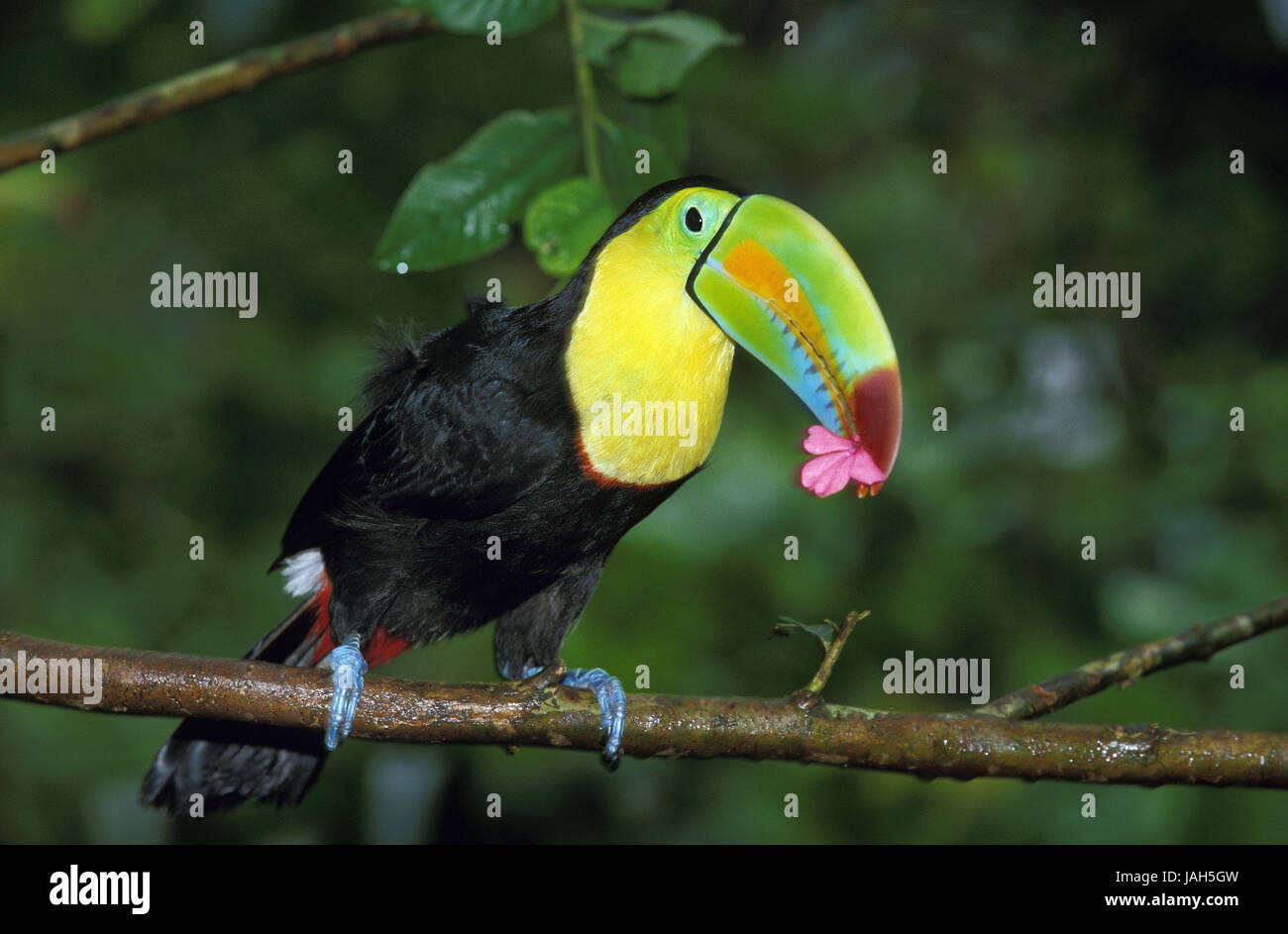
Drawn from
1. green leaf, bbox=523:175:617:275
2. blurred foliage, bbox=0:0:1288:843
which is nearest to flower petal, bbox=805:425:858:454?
green leaf, bbox=523:175:617:275

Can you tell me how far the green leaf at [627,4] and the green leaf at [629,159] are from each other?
27 cm

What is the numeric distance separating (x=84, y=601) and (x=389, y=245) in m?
2.57

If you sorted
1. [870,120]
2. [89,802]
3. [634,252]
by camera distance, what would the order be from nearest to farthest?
[634,252] → [89,802] → [870,120]

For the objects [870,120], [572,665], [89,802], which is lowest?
[89,802]

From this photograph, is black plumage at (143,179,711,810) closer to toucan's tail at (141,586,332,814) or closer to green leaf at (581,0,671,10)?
toucan's tail at (141,586,332,814)

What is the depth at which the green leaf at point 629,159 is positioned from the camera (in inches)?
103

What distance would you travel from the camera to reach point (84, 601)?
14.4ft

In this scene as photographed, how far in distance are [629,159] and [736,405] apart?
1.95m

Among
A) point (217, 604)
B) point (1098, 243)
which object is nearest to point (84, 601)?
point (217, 604)

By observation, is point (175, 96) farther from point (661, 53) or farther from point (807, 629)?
point (807, 629)

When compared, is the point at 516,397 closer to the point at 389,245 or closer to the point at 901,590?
the point at 389,245

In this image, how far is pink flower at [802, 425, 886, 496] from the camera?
2.01 meters

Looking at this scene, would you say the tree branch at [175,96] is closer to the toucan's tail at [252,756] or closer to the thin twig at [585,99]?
the thin twig at [585,99]

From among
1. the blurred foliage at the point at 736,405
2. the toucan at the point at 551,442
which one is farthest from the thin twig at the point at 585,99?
the blurred foliage at the point at 736,405
